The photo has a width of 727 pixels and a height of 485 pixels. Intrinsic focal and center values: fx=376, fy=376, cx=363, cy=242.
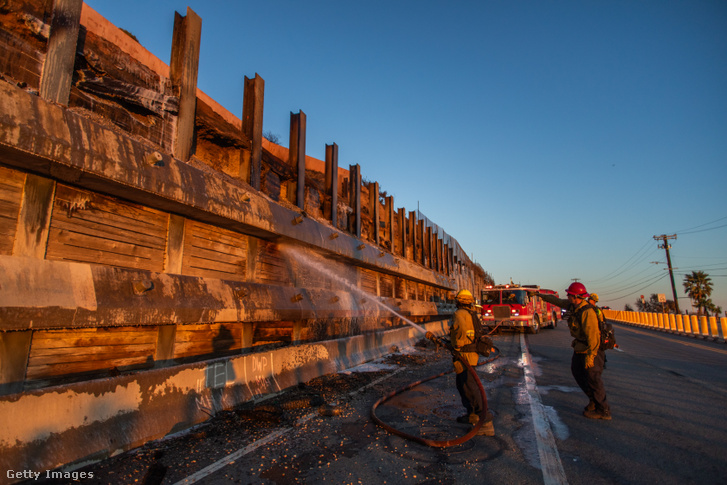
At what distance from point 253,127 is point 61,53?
3.51 metres

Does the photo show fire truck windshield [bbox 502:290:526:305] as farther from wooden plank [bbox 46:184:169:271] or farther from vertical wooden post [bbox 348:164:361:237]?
wooden plank [bbox 46:184:169:271]

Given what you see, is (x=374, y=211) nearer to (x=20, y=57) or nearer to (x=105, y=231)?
(x=105, y=231)

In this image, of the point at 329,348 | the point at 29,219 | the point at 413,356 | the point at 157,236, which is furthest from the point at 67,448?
the point at 413,356

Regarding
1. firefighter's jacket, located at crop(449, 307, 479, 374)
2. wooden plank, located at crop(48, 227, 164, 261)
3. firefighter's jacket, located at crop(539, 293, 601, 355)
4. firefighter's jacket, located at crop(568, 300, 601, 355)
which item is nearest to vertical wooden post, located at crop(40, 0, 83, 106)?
wooden plank, located at crop(48, 227, 164, 261)

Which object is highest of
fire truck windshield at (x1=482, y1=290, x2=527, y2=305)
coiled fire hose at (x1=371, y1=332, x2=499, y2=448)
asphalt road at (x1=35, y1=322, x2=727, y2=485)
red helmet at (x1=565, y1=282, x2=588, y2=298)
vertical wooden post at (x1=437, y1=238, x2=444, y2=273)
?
vertical wooden post at (x1=437, y1=238, x2=444, y2=273)

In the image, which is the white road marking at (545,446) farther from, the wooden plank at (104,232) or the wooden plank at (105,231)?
the wooden plank at (104,232)

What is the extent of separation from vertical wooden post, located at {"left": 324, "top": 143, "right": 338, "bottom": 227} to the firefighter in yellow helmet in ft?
20.1

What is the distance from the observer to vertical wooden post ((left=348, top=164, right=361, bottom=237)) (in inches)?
509

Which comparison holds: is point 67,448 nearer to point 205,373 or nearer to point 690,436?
point 205,373

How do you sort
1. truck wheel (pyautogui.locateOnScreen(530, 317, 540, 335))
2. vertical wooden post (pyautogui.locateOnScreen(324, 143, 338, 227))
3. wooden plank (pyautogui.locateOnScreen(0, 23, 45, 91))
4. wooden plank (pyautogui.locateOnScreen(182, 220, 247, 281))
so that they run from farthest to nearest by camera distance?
truck wheel (pyautogui.locateOnScreen(530, 317, 540, 335)) < vertical wooden post (pyautogui.locateOnScreen(324, 143, 338, 227)) < wooden plank (pyautogui.locateOnScreen(182, 220, 247, 281)) < wooden plank (pyautogui.locateOnScreen(0, 23, 45, 91))

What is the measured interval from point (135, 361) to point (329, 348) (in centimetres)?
385

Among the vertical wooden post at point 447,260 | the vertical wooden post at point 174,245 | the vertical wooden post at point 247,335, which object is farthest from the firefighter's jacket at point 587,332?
the vertical wooden post at point 447,260

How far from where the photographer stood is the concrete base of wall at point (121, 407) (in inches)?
125

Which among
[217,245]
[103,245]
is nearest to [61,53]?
[103,245]
